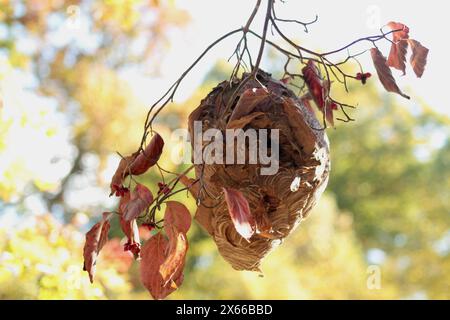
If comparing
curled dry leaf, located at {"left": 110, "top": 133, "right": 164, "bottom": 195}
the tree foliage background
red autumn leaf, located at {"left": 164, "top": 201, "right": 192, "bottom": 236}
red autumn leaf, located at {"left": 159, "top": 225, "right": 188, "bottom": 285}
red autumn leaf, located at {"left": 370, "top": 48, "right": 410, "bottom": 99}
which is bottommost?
red autumn leaf, located at {"left": 159, "top": 225, "right": 188, "bottom": 285}

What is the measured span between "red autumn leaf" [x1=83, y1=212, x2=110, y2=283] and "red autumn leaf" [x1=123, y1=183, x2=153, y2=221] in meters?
0.05

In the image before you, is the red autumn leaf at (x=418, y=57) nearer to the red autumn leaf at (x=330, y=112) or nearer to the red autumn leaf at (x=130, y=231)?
the red autumn leaf at (x=330, y=112)

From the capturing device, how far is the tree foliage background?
1.93 meters

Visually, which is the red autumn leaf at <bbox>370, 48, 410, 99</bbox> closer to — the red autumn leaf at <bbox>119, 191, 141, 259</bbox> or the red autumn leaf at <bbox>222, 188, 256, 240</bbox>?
the red autumn leaf at <bbox>222, 188, 256, 240</bbox>

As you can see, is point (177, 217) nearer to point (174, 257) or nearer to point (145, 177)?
point (174, 257)

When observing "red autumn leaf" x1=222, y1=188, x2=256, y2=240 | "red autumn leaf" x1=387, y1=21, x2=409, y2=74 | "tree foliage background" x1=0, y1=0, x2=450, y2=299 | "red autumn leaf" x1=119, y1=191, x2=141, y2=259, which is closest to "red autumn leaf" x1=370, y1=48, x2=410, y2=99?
"red autumn leaf" x1=387, y1=21, x2=409, y2=74

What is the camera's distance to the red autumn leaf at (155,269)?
0.76 metres

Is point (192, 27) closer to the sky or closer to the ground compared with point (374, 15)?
closer to the sky

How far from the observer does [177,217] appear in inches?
29.8

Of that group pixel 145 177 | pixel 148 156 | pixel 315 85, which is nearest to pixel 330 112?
pixel 315 85
